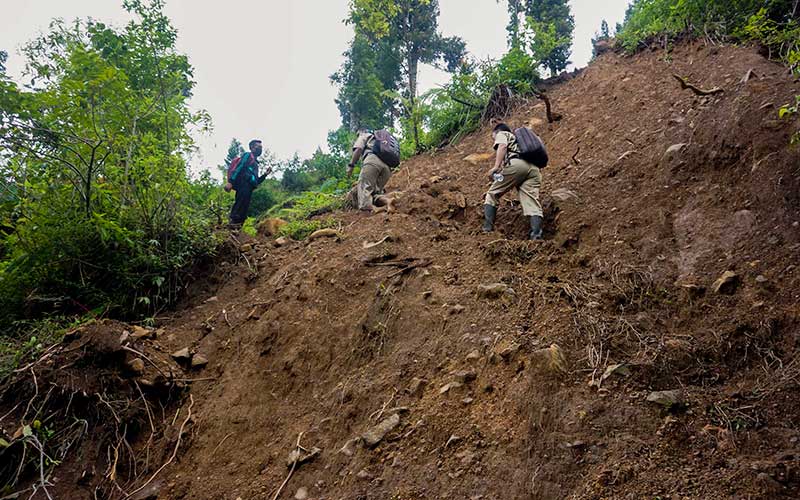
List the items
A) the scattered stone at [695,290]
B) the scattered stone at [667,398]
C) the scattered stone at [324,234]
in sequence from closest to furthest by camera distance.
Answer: the scattered stone at [667,398], the scattered stone at [695,290], the scattered stone at [324,234]

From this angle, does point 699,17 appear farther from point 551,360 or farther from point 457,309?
point 551,360

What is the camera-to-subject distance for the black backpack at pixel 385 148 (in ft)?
22.7

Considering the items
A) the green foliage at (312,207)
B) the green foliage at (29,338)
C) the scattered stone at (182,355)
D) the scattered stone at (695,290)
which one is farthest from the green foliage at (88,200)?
the scattered stone at (695,290)

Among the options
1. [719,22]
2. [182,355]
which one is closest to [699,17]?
[719,22]

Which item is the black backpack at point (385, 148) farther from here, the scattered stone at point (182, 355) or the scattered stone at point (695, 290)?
the scattered stone at point (695, 290)

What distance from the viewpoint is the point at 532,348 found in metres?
3.22

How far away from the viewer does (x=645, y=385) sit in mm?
2787

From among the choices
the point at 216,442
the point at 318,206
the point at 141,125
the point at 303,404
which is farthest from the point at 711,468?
the point at 141,125

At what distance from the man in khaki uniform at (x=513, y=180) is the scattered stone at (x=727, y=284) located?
6.77 ft

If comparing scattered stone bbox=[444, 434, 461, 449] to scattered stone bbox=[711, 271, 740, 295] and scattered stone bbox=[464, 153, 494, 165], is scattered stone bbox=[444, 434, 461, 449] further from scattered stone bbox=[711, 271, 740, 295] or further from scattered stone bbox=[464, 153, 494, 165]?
scattered stone bbox=[464, 153, 494, 165]

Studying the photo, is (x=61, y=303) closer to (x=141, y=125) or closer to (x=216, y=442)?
(x=216, y=442)

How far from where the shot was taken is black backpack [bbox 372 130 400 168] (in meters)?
6.91

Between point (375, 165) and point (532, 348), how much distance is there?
455 centimetres

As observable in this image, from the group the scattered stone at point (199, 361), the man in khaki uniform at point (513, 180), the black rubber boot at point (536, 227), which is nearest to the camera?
the scattered stone at point (199, 361)
